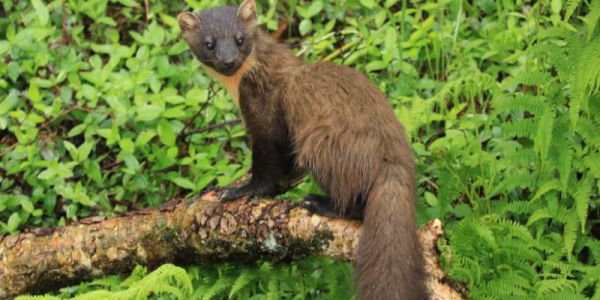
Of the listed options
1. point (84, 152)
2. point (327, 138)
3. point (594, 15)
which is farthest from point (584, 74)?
point (84, 152)

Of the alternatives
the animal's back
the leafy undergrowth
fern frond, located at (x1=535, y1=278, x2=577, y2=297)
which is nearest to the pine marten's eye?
the animal's back

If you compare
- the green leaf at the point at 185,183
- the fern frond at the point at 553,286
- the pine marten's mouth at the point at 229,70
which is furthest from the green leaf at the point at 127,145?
the fern frond at the point at 553,286

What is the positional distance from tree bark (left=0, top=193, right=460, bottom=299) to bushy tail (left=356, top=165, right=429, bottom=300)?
23cm

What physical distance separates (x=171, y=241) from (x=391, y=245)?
148cm

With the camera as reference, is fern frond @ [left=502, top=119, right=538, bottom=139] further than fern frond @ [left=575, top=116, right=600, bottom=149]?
Yes

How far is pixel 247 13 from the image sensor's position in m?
6.07

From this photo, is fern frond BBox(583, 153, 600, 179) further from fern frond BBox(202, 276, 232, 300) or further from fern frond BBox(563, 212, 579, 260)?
fern frond BBox(202, 276, 232, 300)

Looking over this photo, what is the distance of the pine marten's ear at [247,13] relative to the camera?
6037mm

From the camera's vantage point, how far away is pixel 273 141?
18.8ft

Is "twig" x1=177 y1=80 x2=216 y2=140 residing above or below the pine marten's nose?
below

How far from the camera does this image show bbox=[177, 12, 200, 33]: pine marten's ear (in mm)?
6090

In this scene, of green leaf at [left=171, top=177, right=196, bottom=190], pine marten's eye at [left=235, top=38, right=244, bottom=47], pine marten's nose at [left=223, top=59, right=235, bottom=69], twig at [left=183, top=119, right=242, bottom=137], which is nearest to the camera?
pine marten's nose at [left=223, top=59, right=235, bottom=69]

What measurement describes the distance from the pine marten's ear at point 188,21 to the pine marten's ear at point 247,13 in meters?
0.32

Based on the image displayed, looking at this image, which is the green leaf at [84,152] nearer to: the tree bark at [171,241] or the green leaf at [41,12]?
the green leaf at [41,12]
